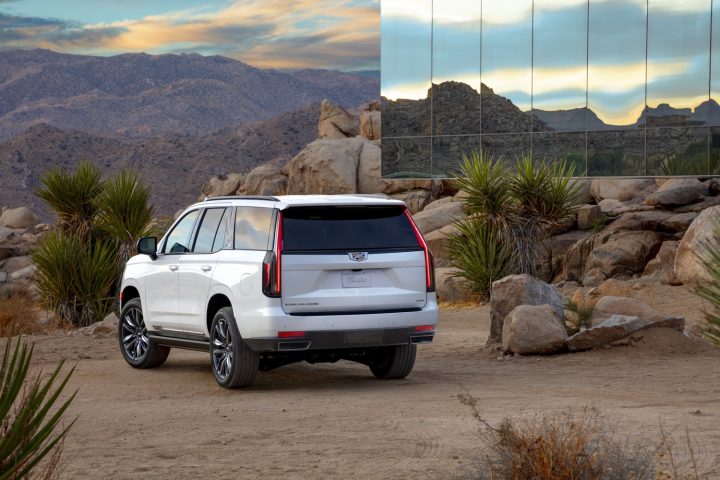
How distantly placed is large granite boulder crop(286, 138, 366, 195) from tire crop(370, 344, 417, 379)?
86.6ft

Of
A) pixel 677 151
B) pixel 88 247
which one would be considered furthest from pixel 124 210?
pixel 677 151

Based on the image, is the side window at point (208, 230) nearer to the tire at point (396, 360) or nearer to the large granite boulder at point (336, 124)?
the tire at point (396, 360)

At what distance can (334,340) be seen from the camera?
10.8 metres

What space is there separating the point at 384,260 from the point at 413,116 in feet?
74.0

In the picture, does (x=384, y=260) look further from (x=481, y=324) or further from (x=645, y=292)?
(x=645, y=292)

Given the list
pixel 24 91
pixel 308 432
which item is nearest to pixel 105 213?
pixel 308 432

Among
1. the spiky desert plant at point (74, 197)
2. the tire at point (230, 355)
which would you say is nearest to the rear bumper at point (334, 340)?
the tire at point (230, 355)

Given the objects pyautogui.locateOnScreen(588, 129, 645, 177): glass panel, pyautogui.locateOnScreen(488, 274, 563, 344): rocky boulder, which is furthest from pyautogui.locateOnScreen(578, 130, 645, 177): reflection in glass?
pyautogui.locateOnScreen(488, 274, 563, 344): rocky boulder

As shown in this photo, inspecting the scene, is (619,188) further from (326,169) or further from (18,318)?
(18,318)

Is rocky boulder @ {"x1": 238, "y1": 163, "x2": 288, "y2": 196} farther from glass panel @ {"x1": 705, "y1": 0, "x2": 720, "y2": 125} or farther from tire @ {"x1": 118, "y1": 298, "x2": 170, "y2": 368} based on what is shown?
tire @ {"x1": 118, "y1": 298, "x2": 170, "y2": 368}

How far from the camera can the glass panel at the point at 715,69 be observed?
27.7 meters

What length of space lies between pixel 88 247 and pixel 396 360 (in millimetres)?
13074

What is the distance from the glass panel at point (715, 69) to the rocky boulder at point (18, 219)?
38.4 metres

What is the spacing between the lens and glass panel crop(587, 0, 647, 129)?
2891 centimetres
